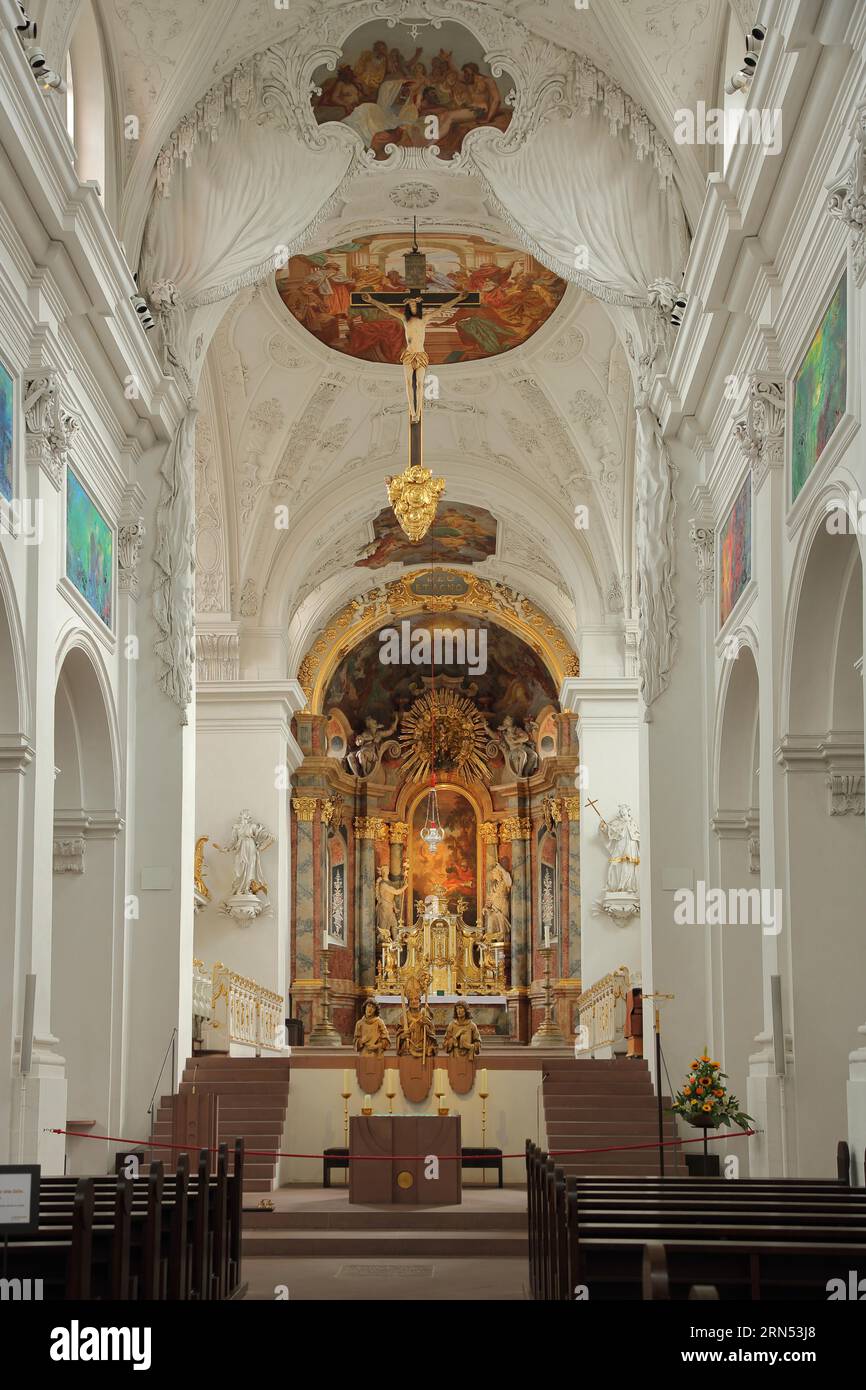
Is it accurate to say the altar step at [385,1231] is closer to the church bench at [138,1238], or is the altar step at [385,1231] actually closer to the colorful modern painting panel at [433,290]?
the church bench at [138,1238]

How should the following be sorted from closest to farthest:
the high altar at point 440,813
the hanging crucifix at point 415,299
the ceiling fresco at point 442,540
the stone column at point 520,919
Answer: the hanging crucifix at point 415,299 → the ceiling fresco at point 442,540 → the high altar at point 440,813 → the stone column at point 520,919

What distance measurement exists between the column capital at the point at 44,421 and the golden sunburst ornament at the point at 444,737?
19.2m

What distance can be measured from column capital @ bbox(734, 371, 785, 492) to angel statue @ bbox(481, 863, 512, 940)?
820 inches

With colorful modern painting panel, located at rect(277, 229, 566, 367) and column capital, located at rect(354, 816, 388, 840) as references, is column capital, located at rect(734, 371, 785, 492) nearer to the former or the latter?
colorful modern painting panel, located at rect(277, 229, 566, 367)

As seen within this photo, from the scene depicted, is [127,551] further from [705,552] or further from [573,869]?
[573,869]

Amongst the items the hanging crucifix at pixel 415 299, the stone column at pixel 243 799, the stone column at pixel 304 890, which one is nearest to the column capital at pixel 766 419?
the hanging crucifix at pixel 415 299

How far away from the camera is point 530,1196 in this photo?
1057 centimetres

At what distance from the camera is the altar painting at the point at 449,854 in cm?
3384

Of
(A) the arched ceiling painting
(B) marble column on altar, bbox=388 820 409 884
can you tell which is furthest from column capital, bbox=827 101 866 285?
(B) marble column on altar, bbox=388 820 409 884

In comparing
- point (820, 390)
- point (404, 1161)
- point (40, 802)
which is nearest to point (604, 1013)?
point (404, 1161)

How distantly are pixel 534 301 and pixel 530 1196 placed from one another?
14.2 metres

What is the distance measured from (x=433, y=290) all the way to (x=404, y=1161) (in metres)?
12.0

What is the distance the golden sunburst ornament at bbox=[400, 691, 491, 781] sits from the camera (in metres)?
31.5
